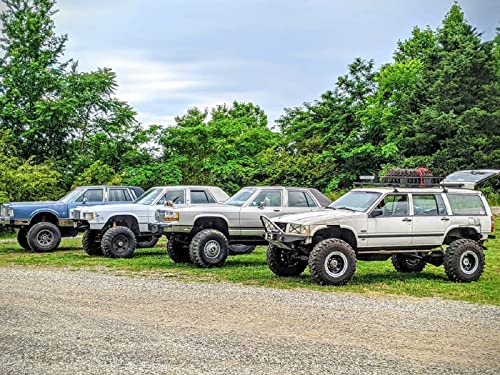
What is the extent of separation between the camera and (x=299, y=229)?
1292 cm

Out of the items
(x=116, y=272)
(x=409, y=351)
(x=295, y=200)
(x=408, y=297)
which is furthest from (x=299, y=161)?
(x=409, y=351)

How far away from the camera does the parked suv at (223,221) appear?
15.5m

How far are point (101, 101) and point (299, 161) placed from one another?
1061 cm

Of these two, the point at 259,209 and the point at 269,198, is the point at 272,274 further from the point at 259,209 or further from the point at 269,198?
the point at 269,198

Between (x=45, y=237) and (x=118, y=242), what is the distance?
320 cm

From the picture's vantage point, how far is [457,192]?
13977 mm

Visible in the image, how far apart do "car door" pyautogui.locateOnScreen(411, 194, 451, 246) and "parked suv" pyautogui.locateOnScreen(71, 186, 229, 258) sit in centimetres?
587

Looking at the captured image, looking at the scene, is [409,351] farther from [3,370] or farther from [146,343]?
[3,370]

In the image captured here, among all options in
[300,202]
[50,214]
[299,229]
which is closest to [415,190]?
[299,229]

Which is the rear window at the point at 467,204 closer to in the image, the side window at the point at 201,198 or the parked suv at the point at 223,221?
the parked suv at the point at 223,221

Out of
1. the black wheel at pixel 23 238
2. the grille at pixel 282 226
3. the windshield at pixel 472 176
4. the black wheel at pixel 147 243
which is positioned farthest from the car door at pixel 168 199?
the windshield at pixel 472 176

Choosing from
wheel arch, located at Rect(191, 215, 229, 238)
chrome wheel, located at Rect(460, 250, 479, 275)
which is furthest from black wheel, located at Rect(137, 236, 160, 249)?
chrome wheel, located at Rect(460, 250, 479, 275)

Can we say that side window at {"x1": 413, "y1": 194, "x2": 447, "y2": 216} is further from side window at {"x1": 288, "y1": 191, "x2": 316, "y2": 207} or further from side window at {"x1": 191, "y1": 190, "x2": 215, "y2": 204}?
side window at {"x1": 191, "y1": 190, "x2": 215, "y2": 204}

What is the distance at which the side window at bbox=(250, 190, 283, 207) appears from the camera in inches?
645
